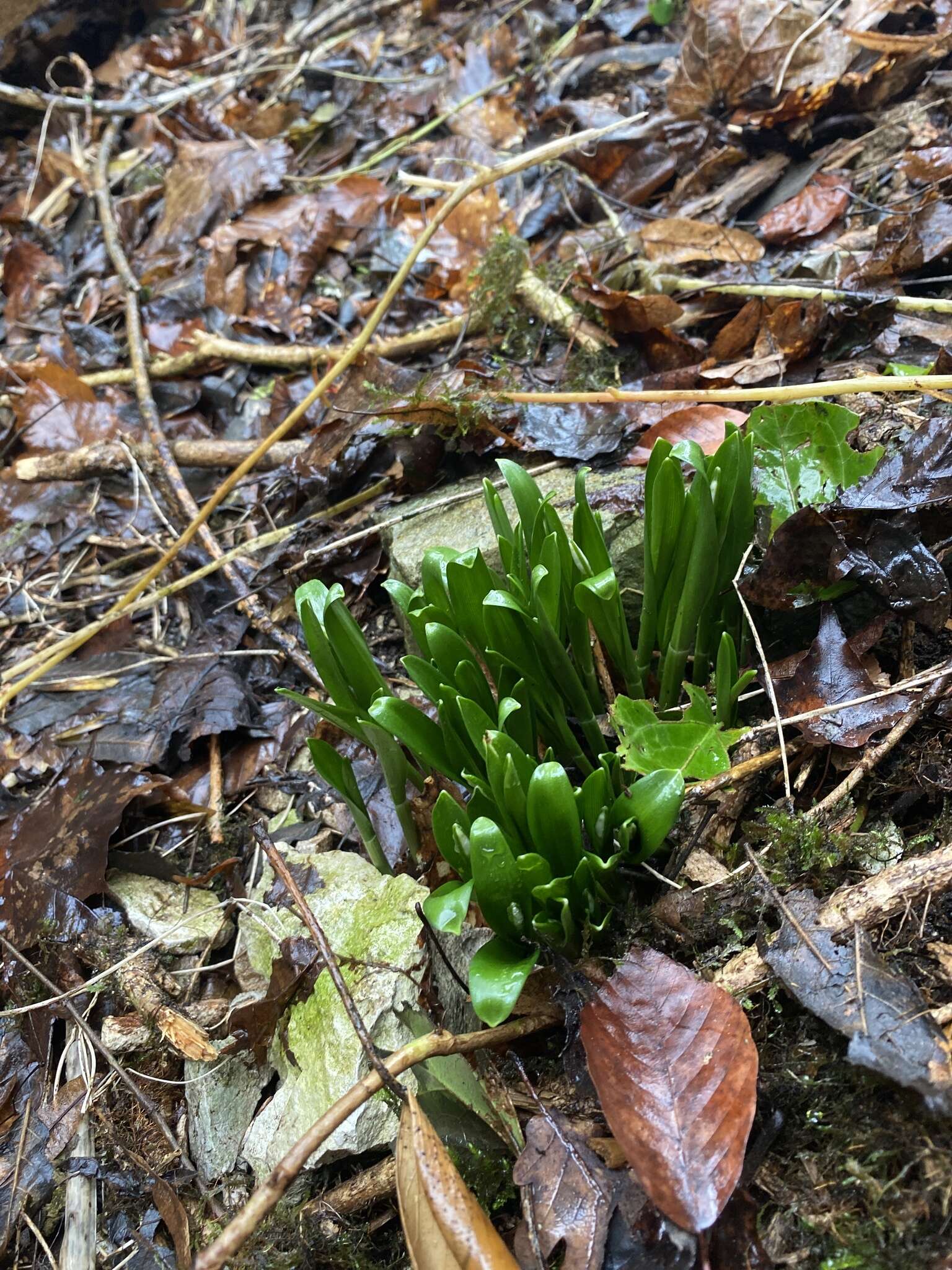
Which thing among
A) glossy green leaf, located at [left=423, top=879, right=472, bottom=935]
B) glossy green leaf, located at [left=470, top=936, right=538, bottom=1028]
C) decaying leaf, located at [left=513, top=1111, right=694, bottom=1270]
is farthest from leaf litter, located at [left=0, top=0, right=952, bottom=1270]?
glossy green leaf, located at [left=423, top=879, right=472, bottom=935]

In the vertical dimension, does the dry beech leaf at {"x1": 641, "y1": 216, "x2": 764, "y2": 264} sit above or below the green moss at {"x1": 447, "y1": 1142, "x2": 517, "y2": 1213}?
above

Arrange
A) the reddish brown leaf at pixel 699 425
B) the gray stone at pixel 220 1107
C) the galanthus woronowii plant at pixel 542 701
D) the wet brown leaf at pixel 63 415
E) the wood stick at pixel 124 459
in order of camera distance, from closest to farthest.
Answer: the galanthus woronowii plant at pixel 542 701
the gray stone at pixel 220 1107
the reddish brown leaf at pixel 699 425
the wood stick at pixel 124 459
the wet brown leaf at pixel 63 415

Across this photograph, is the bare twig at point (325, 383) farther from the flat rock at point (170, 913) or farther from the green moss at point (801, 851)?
the green moss at point (801, 851)

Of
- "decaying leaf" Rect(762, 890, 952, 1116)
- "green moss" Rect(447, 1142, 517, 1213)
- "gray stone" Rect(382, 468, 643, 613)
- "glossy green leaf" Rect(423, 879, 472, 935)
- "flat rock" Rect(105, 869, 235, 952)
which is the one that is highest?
"glossy green leaf" Rect(423, 879, 472, 935)

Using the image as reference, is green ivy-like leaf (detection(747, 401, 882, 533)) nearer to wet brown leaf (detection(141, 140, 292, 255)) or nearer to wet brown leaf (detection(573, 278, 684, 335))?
wet brown leaf (detection(573, 278, 684, 335))

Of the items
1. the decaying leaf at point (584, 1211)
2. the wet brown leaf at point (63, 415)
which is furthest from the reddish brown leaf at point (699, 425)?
the wet brown leaf at point (63, 415)

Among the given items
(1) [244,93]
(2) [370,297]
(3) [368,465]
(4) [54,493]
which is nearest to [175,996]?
(3) [368,465]
